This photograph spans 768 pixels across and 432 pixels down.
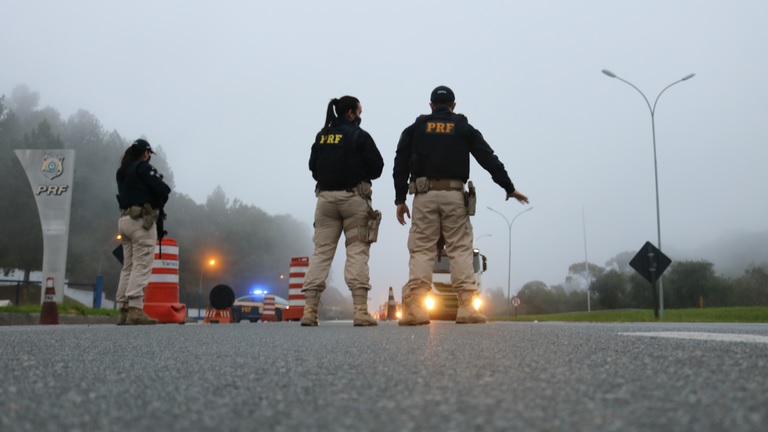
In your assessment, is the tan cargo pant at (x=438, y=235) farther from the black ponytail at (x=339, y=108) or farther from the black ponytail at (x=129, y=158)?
the black ponytail at (x=129, y=158)

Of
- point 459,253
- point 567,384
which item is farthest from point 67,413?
point 459,253

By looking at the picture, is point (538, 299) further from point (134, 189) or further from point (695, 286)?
point (134, 189)

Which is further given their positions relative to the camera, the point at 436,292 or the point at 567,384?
the point at 436,292

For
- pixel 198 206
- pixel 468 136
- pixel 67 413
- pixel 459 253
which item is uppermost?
pixel 198 206

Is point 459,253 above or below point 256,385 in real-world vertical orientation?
above

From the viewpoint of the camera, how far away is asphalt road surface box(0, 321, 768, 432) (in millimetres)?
1523

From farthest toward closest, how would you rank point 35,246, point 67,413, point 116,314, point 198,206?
point 198,206
point 35,246
point 116,314
point 67,413

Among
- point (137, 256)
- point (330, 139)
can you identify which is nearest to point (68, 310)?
point (137, 256)

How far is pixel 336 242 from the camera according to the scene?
7.89 meters

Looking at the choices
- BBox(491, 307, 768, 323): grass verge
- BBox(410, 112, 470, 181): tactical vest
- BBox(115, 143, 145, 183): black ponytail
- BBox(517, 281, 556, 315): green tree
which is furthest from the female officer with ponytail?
BBox(517, 281, 556, 315): green tree

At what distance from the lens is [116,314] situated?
47.2ft

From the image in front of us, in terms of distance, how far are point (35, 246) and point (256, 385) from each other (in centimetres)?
4431

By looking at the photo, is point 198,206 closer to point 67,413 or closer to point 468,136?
point 468,136

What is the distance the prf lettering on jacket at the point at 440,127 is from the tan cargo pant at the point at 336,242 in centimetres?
105
